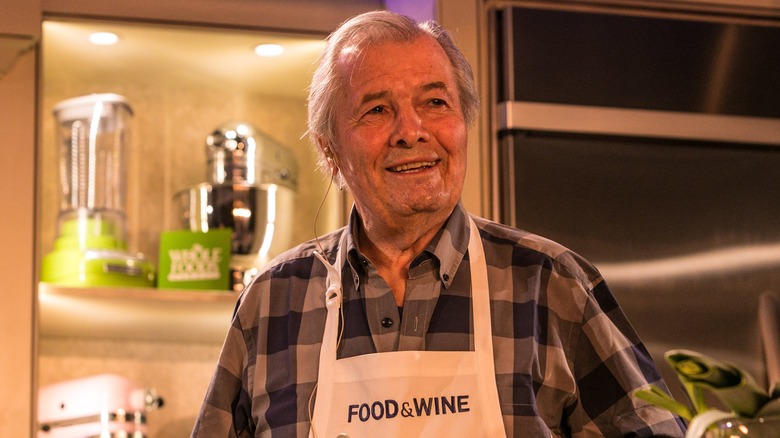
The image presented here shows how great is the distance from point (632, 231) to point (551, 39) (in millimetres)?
387

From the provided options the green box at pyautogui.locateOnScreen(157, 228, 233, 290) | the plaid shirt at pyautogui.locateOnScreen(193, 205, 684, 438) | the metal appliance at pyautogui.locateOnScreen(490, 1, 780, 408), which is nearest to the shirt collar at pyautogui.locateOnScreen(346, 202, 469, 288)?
the plaid shirt at pyautogui.locateOnScreen(193, 205, 684, 438)

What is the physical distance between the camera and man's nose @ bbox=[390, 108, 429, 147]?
1.41 metres

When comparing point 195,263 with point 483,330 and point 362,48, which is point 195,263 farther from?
point 483,330

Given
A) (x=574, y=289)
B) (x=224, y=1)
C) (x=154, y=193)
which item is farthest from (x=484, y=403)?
(x=154, y=193)

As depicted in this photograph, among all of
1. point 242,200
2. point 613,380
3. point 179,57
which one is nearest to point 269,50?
point 179,57

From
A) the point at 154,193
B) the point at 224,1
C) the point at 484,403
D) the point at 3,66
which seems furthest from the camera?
the point at 154,193

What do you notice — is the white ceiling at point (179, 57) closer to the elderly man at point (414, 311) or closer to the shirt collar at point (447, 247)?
the elderly man at point (414, 311)

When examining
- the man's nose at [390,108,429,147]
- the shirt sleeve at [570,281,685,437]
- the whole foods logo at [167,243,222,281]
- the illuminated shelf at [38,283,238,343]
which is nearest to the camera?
the shirt sleeve at [570,281,685,437]

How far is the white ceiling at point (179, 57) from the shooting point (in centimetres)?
214

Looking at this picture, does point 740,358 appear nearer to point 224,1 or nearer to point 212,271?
point 212,271

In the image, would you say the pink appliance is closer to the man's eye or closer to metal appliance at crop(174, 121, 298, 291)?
metal appliance at crop(174, 121, 298, 291)

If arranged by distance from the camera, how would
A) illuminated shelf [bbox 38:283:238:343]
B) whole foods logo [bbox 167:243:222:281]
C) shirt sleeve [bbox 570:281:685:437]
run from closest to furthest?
shirt sleeve [bbox 570:281:685:437] < illuminated shelf [bbox 38:283:238:343] < whole foods logo [bbox 167:243:222:281]

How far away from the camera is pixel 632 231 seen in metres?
2.08

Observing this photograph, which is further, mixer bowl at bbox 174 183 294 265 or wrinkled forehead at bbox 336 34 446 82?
mixer bowl at bbox 174 183 294 265
